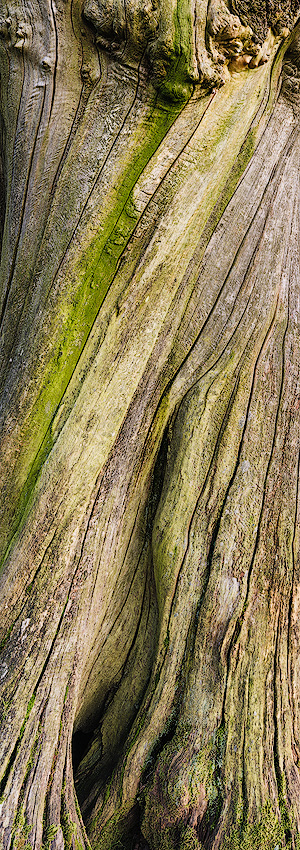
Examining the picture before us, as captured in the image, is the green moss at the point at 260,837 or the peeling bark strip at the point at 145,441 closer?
the green moss at the point at 260,837

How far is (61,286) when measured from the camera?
2.20m

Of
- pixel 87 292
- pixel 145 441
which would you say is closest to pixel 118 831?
pixel 145 441

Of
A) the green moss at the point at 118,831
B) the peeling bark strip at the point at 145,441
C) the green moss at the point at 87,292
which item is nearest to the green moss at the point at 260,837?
the peeling bark strip at the point at 145,441

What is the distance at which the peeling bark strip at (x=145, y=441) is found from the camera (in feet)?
6.59

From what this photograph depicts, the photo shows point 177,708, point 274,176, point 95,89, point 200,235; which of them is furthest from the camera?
point 274,176

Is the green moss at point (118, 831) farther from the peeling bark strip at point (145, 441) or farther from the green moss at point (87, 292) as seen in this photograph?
the green moss at point (87, 292)

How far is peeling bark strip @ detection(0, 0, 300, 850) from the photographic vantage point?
201 cm

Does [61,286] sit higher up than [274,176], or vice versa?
[274,176]

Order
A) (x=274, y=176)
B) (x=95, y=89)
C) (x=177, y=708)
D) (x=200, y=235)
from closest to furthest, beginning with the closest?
(x=177, y=708)
(x=95, y=89)
(x=200, y=235)
(x=274, y=176)

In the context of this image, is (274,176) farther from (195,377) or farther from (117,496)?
(117,496)

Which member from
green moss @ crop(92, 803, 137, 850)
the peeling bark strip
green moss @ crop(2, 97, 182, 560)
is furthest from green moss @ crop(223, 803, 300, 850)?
green moss @ crop(2, 97, 182, 560)

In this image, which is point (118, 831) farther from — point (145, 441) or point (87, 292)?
point (87, 292)

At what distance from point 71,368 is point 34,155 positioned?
1004 mm

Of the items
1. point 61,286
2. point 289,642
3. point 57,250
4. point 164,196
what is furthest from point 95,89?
point 289,642
